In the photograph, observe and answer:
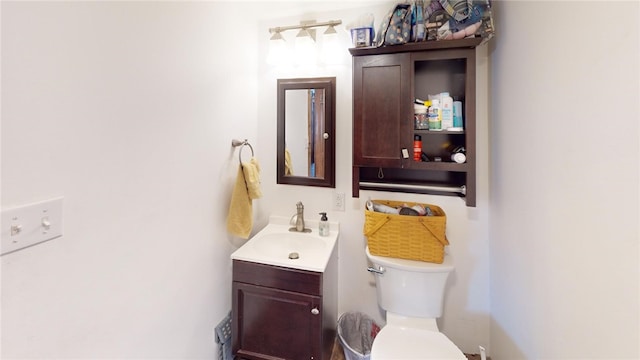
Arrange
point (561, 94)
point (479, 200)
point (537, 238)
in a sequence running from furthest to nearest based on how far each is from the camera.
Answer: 1. point (479, 200)
2. point (537, 238)
3. point (561, 94)

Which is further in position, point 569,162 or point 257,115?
point 257,115

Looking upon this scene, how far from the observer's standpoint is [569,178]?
881 mm

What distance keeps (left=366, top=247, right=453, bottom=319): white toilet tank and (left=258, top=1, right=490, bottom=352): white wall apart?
0.85 ft

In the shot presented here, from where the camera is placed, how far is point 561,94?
92 centimetres

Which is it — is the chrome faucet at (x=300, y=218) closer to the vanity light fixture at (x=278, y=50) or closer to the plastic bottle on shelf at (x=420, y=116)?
the plastic bottle on shelf at (x=420, y=116)

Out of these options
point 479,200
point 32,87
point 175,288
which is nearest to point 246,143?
point 175,288

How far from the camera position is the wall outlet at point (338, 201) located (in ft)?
5.79

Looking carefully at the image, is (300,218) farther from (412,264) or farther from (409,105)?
(409,105)

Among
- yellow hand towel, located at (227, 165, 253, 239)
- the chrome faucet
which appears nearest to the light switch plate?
yellow hand towel, located at (227, 165, 253, 239)

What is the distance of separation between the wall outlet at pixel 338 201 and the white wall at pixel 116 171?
72 cm

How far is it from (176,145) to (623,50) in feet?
4.92

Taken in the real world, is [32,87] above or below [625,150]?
above

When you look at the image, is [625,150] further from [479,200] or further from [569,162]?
[479,200]

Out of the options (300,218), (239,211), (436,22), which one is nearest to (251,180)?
(239,211)
